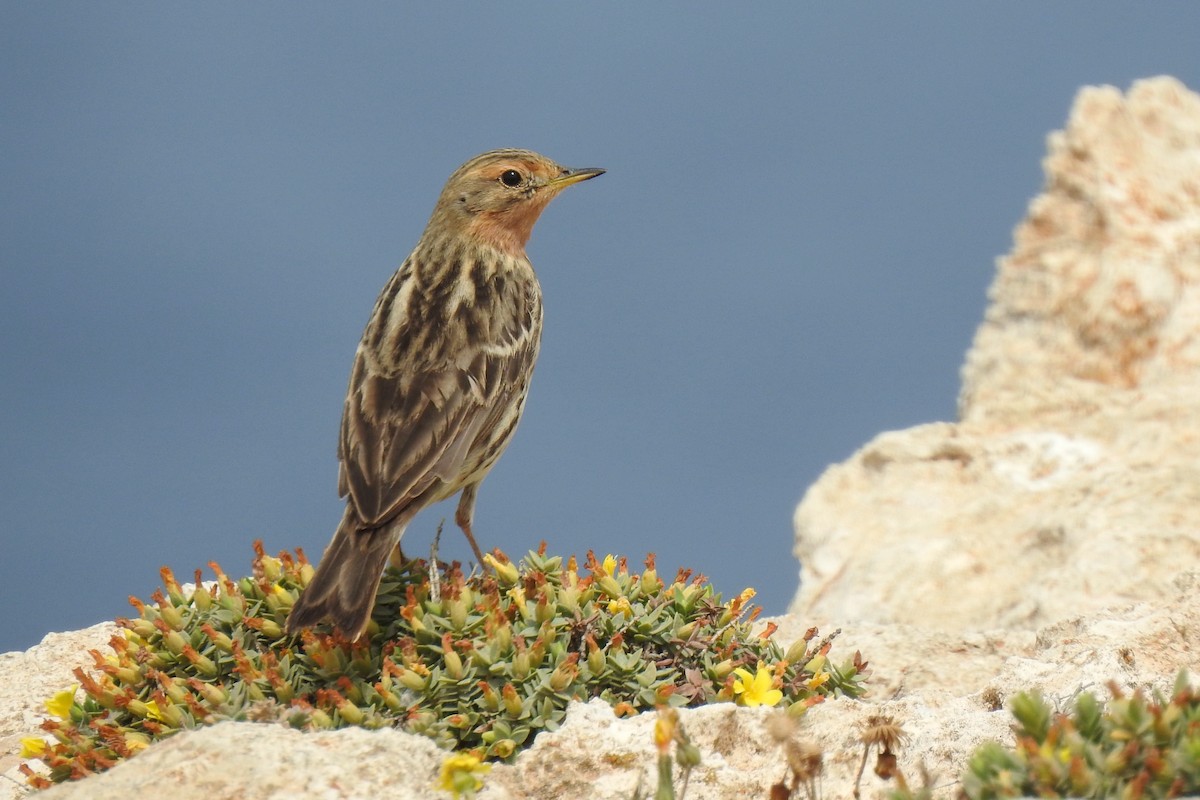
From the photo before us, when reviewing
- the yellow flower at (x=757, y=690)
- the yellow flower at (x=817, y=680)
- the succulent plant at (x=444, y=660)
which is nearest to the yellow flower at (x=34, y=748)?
the succulent plant at (x=444, y=660)

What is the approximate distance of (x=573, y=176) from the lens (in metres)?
9.20

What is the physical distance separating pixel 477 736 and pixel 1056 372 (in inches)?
344

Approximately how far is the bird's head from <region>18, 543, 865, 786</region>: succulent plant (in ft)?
8.85

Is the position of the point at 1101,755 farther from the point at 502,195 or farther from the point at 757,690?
the point at 502,195

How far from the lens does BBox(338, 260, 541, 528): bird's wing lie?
6871 mm

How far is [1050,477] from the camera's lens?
11961 millimetres

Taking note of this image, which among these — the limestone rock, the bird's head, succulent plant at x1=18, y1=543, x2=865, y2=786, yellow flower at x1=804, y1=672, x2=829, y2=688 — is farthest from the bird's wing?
the limestone rock

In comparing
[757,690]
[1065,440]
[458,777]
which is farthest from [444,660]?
[1065,440]

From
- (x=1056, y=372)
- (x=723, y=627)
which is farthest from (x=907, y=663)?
(x=1056, y=372)

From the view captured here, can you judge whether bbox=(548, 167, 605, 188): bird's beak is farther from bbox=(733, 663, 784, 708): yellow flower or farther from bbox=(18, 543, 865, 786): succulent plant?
bbox=(733, 663, 784, 708): yellow flower

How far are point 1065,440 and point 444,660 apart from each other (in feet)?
25.4

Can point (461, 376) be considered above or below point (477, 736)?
above

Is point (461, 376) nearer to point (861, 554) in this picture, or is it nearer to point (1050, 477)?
point (861, 554)

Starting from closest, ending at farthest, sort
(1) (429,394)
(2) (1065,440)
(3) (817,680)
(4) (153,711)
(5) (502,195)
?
(4) (153,711) → (3) (817,680) → (1) (429,394) → (5) (502,195) → (2) (1065,440)
